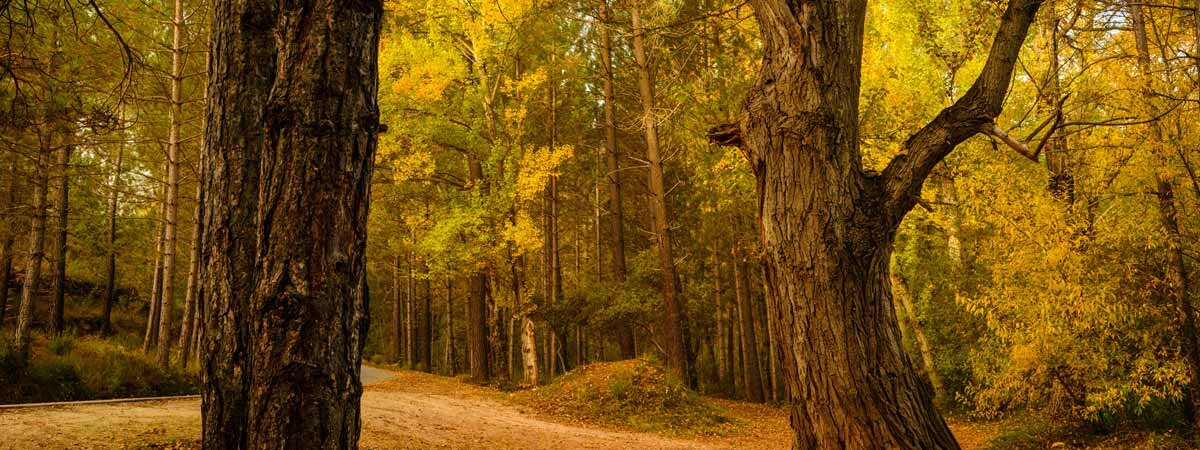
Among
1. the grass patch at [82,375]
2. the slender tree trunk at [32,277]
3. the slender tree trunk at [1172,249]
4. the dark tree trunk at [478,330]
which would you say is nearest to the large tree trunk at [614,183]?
the dark tree trunk at [478,330]

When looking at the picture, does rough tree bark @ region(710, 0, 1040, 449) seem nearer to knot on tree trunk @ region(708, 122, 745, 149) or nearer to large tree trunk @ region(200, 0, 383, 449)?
knot on tree trunk @ region(708, 122, 745, 149)

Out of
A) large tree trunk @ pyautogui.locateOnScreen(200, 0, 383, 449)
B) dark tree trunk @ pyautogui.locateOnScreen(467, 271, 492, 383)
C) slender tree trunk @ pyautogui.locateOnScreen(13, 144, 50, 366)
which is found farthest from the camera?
dark tree trunk @ pyautogui.locateOnScreen(467, 271, 492, 383)

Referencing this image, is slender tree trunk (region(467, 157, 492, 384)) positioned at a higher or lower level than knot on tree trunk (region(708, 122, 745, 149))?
lower

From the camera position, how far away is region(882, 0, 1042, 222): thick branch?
4.29 m

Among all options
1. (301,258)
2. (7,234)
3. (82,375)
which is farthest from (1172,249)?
(7,234)

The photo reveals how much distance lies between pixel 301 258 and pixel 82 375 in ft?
30.4

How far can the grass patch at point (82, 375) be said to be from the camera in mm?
8680

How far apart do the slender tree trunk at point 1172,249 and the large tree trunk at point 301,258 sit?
10098mm

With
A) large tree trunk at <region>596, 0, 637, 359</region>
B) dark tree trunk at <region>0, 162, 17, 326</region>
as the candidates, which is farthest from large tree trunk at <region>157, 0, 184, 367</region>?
large tree trunk at <region>596, 0, 637, 359</region>

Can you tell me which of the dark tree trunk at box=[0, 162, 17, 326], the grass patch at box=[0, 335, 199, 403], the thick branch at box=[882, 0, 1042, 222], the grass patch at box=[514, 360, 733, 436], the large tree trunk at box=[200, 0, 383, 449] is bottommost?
the grass patch at box=[514, 360, 733, 436]

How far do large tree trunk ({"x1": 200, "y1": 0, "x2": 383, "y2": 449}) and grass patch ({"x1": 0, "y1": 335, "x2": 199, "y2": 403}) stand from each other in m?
8.07

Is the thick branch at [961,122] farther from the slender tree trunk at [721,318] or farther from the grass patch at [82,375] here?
the slender tree trunk at [721,318]

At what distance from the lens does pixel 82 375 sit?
9328mm

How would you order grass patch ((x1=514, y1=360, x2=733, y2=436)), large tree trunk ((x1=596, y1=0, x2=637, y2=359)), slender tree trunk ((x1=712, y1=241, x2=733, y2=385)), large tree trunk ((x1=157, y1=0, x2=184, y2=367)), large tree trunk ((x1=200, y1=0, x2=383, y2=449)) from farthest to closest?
slender tree trunk ((x1=712, y1=241, x2=733, y2=385)) < large tree trunk ((x1=596, y1=0, x2=637, y2=359)) < grass patch ((x1=514, y1=360, x2=733, y2=436)) < large tree trunk ((x1=157, y1=0, x2=184, y2=367)) < large tree trunk ((x1=200, y1=0, x2=383, y2=449))
